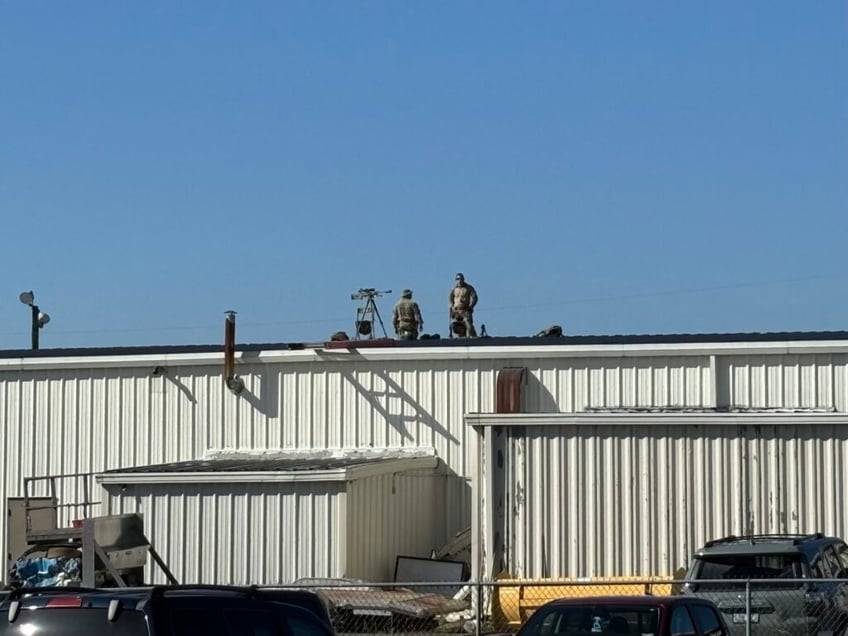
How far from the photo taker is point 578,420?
2375 cm

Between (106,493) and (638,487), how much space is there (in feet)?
31.4

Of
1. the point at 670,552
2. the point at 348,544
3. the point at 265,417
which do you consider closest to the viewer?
the point at 670,552

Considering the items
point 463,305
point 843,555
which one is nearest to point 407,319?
point 463,305

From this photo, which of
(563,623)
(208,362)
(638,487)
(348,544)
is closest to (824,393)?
(638,487)

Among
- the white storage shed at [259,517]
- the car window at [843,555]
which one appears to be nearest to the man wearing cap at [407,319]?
the white storage shed at [259,517]

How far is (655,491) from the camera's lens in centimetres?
2369

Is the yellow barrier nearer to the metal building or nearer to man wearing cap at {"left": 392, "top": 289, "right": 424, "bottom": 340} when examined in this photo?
the metal building

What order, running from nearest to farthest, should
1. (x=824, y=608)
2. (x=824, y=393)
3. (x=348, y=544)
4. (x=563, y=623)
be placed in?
(x=563, y=623), (x=824, y=608), (x=348, y=544), (x=824, y=393)

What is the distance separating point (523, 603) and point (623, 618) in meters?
8.76

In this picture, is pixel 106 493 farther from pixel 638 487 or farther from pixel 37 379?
pixel 638 487

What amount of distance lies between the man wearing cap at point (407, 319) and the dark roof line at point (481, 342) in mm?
2972

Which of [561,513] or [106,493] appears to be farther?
[106,493]

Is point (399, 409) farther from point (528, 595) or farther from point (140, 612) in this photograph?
point (140, 612)

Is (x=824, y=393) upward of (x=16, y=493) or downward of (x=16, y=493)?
upward
